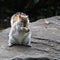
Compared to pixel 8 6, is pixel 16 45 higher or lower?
lower

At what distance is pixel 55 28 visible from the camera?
8625 mm

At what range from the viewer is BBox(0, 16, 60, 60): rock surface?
21.9 feet

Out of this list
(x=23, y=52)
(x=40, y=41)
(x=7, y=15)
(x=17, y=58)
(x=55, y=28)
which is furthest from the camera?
(x=7, y=15)

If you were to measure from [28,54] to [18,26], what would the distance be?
0.61 m

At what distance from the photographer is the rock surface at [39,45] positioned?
667cm

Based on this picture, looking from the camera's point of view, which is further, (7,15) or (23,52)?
(7,15)

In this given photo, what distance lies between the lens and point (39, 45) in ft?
23.8

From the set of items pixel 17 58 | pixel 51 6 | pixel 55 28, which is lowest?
pixel 17 58

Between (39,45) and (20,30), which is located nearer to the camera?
(20,30)

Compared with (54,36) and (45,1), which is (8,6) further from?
(54,36)

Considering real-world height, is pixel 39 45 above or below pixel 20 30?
below

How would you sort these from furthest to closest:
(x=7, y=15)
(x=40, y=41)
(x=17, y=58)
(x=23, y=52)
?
(x=7, y=15), (x=40, y=41), (x=23, y=52), (x=17, y=58)

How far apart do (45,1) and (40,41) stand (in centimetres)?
500

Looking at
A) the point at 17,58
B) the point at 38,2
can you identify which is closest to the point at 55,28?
the point at 17,58
